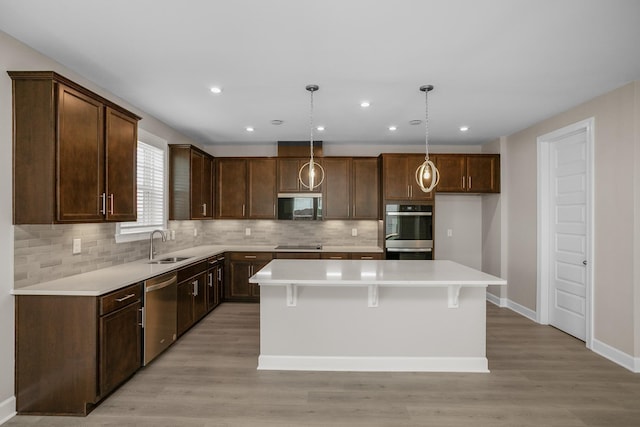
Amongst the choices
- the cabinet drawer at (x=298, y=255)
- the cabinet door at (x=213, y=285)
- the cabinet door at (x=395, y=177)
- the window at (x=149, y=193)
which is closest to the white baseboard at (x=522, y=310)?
the cabinet door at (x=395, y=177)

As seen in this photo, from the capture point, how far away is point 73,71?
10.1 feet

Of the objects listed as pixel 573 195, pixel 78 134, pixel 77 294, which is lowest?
pixel 77 294

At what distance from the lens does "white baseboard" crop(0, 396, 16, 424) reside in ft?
7.82

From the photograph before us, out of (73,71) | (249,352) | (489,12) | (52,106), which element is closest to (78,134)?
(52,106)

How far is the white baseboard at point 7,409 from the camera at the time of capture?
7.82ft

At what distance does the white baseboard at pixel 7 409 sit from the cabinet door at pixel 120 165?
1.42m

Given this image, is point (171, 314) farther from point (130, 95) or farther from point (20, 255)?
point (130, 95)

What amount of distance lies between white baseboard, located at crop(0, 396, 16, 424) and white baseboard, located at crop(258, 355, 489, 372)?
1.77 metres

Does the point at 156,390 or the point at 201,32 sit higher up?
the point at 201,32

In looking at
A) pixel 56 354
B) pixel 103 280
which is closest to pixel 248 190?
pixel 103 280

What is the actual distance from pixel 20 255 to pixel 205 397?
1700 millimetres

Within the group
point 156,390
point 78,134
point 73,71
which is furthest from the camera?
point 73,71

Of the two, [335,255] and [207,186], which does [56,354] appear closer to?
[207,186]

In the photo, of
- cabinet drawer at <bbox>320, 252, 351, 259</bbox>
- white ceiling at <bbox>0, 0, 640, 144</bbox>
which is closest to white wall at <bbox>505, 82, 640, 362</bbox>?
white ceiling at <bbox>0, 0, 640, 144</bbox>
